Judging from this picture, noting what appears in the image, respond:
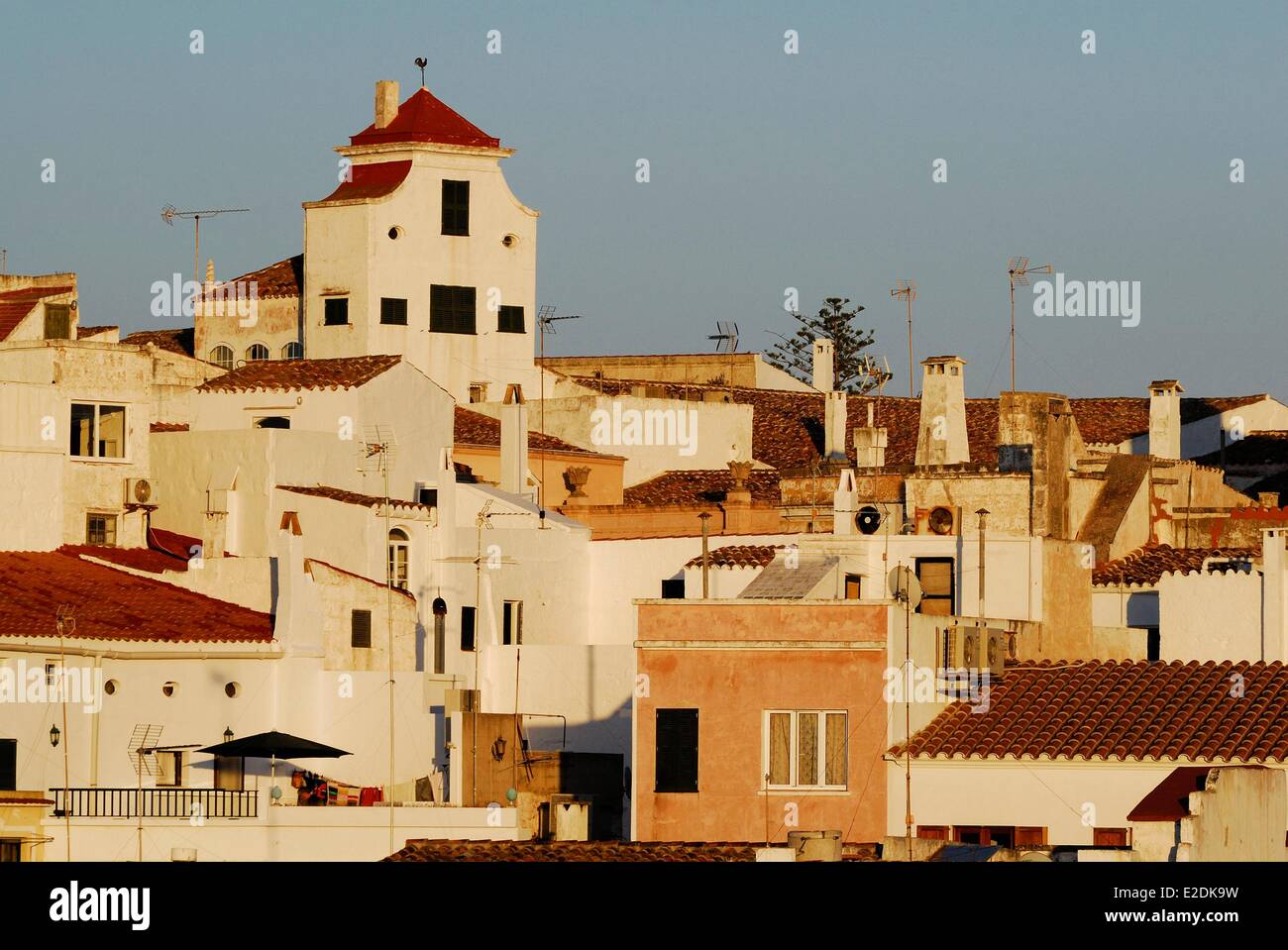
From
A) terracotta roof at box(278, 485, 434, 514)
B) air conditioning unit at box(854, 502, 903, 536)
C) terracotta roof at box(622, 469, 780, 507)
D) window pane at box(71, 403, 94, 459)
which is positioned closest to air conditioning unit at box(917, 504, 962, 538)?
air conditioning unit at box(854, 502, 903, 536)

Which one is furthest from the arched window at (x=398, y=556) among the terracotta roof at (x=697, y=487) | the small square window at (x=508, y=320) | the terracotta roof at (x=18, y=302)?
the small square window at (x=508, y=320)

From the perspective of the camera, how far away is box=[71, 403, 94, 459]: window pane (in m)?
50.1

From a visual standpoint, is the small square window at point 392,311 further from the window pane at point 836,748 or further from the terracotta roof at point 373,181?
the window pane at point 836,748

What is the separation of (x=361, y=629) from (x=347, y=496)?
156 inches

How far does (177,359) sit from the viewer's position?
62094 millimetres

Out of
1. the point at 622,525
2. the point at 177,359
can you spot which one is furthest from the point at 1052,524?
the point at 177,359

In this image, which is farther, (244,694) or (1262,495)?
(1262,495)

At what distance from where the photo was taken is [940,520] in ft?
169

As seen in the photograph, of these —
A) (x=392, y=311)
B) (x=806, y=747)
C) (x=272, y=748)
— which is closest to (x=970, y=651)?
(x=806, y=747)

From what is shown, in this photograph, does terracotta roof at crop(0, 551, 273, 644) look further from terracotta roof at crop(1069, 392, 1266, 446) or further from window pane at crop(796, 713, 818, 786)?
terracotta roof at crop(1069, 392, 1266, 446)

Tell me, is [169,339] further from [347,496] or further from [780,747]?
[780,747]

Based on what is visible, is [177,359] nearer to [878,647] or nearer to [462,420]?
[462,420]
